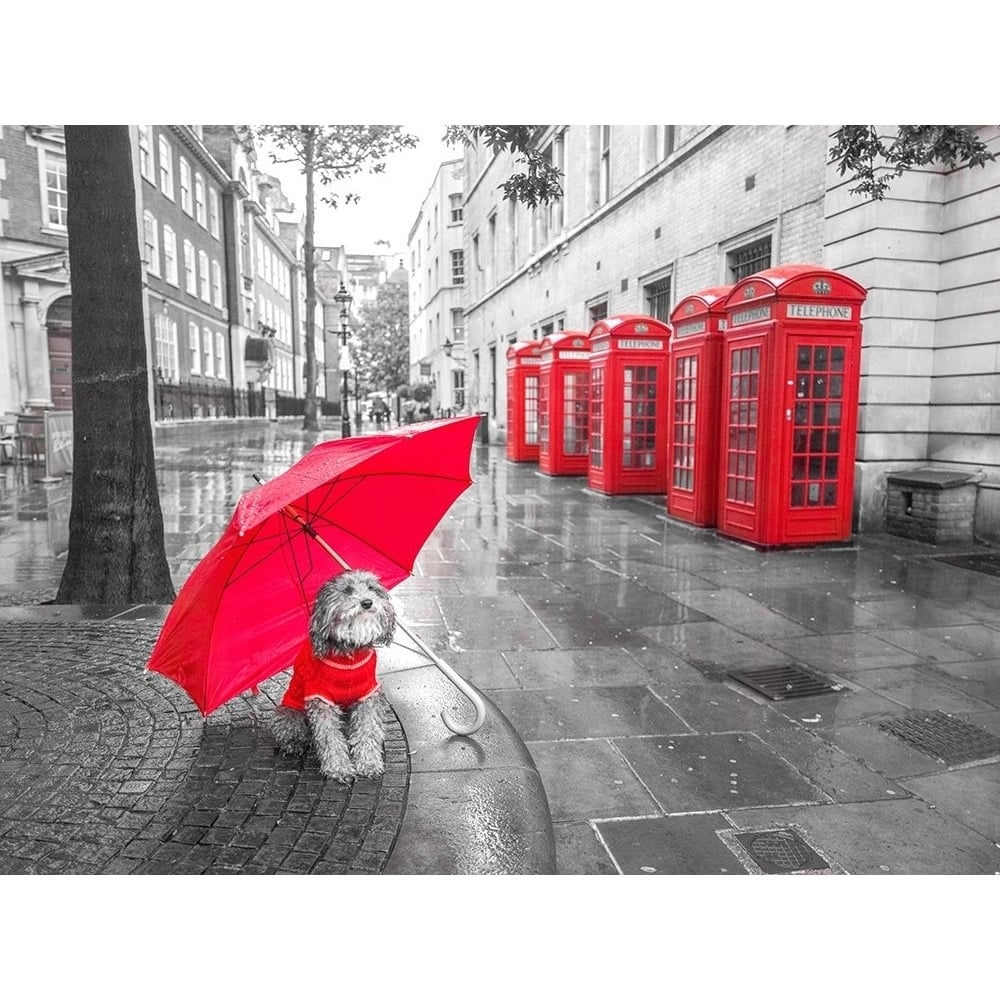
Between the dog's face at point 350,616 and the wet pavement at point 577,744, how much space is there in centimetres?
62

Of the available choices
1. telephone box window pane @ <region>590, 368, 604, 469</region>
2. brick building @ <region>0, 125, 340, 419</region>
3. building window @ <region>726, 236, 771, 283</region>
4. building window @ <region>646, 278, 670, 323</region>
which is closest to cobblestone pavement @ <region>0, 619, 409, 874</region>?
brick building @ <region>0, 125, 340, 419</region>

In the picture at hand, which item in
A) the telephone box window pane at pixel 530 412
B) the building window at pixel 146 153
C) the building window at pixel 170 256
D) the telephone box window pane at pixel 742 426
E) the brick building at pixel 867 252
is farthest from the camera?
the building window at pixel 170 256

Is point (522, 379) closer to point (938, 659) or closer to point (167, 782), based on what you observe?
point (938, 659)

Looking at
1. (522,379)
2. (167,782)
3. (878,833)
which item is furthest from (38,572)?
(522,379)

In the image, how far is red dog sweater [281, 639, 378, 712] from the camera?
9.84 ft

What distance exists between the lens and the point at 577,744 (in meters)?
3.89

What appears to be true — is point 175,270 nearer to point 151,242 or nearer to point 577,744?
point 151,242

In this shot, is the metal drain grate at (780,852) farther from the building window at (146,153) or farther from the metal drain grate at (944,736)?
the building window at (146,153)

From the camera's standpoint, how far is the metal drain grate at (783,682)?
14.8ft

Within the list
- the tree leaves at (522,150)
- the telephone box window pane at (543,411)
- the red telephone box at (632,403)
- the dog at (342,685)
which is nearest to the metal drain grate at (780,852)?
the dog at (342,685)

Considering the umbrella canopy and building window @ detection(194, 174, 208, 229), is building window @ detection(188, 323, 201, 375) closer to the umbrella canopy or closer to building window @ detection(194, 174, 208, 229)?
building window @ detection(194, 174, 208, 229)

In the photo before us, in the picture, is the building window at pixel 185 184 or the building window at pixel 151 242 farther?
the building window at pixel 185 184

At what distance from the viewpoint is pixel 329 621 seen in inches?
110

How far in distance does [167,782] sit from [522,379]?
16074mm
